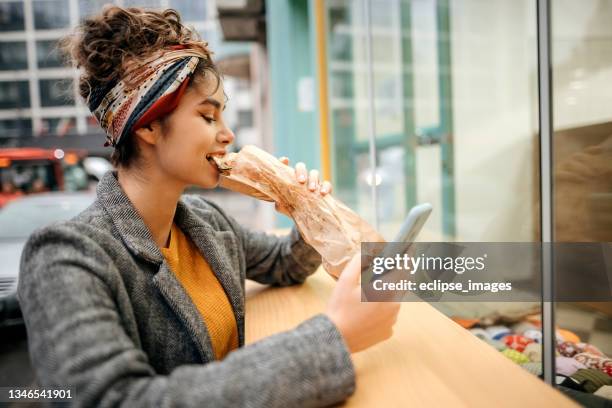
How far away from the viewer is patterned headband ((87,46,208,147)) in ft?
3.47

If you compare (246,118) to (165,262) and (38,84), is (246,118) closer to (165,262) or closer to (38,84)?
(38,84)

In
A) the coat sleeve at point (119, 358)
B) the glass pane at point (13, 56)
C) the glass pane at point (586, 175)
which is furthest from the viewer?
the glass pane at point (13, 56)

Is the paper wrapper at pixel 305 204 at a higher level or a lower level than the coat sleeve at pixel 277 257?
higher

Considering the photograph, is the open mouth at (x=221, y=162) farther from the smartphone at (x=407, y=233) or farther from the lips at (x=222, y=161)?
the smartphone at (x=407, y=233)

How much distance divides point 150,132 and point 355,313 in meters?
0.69

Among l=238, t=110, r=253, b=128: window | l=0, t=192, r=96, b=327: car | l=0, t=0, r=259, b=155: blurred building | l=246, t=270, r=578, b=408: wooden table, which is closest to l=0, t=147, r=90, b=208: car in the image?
l=0, t=0, r=259, b=155: blurred building

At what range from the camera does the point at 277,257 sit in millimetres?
1573

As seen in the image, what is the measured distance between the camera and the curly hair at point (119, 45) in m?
1.08

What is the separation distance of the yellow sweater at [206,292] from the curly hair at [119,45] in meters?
0.28

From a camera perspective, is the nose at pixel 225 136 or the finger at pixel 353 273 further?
the nose at pixel 225 136

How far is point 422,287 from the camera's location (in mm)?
1035

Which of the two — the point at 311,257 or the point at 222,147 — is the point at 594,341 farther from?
the point at 222,147

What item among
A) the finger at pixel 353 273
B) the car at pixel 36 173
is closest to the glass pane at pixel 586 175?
the finger at pixel 353 273

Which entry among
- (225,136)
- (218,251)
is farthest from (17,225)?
(225,136)
